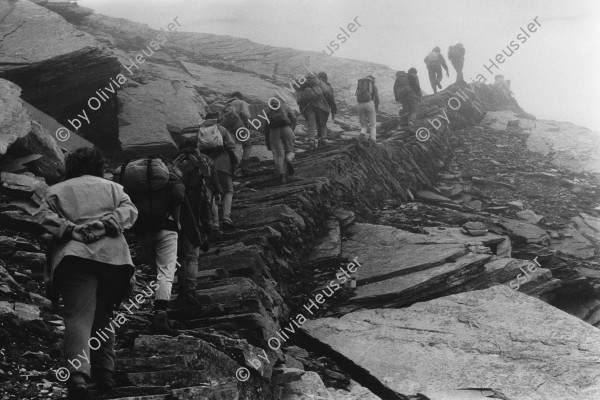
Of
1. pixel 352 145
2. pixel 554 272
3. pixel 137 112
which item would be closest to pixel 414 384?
pixel 554 272

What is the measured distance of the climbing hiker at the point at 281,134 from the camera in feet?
47.1

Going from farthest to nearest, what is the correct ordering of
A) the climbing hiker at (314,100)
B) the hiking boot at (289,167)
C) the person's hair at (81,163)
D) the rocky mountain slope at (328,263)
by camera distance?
the climbing hiker at (314,100)
the hiking boot at (289,167)
the rocky mountain slope at (328,263)
the person's hair at (81,163)

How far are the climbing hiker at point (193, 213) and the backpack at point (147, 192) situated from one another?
640 millimetres

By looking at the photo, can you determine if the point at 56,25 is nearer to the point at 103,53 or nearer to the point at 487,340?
the point at 103,53

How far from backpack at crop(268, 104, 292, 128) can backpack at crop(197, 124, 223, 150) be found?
2807 millimetres

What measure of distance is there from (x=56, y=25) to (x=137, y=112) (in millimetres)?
3148

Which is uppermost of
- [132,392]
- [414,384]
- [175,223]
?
[175,223]

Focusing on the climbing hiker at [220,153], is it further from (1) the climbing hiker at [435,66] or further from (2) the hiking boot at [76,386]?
(1) the climbing hiker at [435,66]

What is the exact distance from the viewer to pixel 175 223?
773 centimetres

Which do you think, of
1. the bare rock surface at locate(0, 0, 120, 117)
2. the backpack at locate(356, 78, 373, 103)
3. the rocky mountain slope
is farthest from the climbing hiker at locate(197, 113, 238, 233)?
the backpack at locate(356, 78, 373, 103)

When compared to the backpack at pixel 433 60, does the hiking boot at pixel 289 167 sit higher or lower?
lower

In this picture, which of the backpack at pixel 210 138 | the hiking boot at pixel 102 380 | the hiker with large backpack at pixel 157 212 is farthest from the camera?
the backpack at pixel 210 138

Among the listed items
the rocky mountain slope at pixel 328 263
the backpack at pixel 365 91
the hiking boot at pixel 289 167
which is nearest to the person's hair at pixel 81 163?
the rocky mountain slope at pixel 328 263

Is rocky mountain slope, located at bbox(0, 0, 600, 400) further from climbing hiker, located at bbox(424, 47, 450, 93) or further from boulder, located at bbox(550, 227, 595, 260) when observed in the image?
climbing hiker, located at bbox(424, 47, 450, 93)
